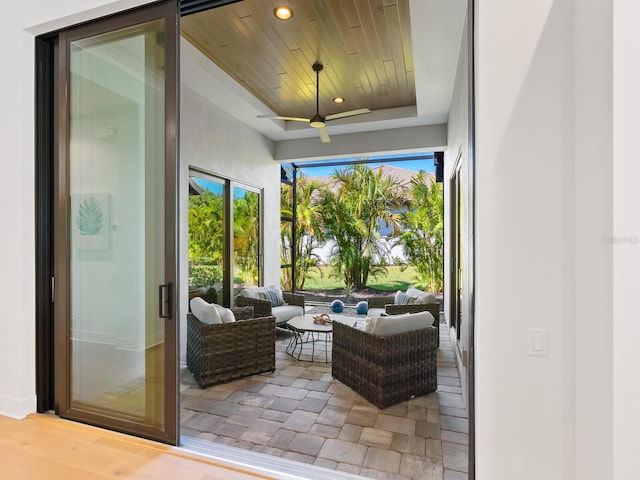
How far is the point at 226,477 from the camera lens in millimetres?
1967

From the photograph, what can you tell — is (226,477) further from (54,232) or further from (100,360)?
(54,232)

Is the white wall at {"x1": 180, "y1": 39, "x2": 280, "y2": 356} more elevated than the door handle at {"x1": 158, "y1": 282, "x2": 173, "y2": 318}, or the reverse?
the white wall at {"x1": 180, "y1": 39, "x2": 280, "y2": 356}

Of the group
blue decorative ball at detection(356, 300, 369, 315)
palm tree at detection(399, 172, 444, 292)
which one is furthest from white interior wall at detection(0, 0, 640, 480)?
palm tree at detection(399, 172, 444, 292)

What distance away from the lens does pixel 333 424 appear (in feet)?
9.24

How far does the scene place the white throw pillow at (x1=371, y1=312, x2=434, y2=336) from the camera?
315 centimetres

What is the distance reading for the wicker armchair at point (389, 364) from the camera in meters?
3.10

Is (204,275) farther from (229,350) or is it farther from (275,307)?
(229,350)

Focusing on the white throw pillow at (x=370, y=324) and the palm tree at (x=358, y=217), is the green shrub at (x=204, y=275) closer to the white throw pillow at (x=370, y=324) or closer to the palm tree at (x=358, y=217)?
the white throw pillow at (x=370, y=324)

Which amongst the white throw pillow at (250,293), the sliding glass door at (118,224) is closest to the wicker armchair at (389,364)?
the sliding glass door at (118,224)

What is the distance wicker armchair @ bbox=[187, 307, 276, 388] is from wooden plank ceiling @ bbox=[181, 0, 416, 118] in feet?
9.35

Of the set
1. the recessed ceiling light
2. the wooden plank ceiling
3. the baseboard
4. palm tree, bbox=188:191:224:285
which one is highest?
the wooden plank ceiling

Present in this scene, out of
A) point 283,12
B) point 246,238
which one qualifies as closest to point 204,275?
point 246,238

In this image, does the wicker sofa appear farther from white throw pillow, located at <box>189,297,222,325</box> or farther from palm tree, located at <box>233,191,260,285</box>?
white throw pillow, located at <box>189,297,222,325</box>

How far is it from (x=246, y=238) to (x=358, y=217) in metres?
2.60
